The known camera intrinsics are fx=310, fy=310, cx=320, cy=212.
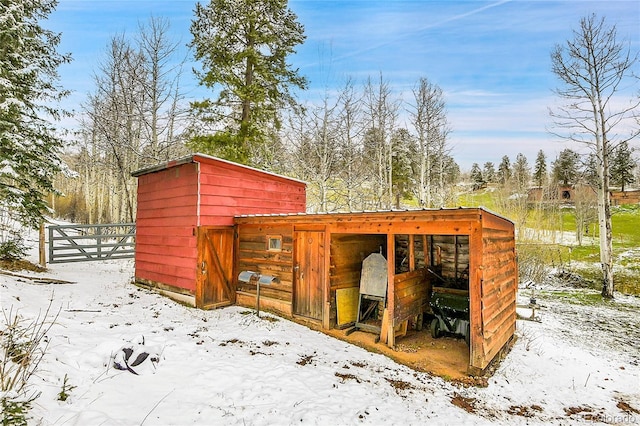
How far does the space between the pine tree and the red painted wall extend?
2.95m

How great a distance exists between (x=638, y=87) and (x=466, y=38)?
6854 millimetres

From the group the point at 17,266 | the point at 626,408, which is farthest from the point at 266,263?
the point at 17,266

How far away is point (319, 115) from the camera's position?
17.6 metres

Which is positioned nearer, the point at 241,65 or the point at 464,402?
the point at 464,402

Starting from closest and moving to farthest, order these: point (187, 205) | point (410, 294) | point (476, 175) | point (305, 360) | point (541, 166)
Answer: point (305, 360)
point (410, 294)
point (187, 205)
point (541, 166)
point (476, 175)

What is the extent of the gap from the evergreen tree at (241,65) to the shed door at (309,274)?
765 centimetres

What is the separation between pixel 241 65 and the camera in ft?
46.6

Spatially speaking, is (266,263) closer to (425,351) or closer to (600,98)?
(425,351)

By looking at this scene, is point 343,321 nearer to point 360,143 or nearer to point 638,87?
point 360,143

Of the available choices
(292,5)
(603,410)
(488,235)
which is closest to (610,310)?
(603,410)

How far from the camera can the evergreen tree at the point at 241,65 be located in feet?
44.2

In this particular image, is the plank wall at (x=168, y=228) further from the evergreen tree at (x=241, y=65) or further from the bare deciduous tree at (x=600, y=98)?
the bare deciduous tree at (x=600, y=98)

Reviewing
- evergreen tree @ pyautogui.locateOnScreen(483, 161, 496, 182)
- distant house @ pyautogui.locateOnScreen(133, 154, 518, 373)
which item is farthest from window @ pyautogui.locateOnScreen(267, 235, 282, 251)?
evergreen tree @ pyautogui.locateOnScreen(483, 161, 496, 182)

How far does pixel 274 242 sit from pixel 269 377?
398 cm
